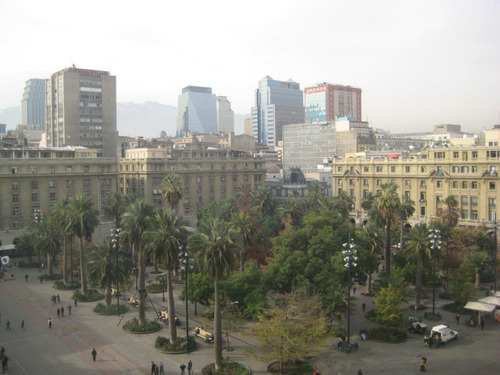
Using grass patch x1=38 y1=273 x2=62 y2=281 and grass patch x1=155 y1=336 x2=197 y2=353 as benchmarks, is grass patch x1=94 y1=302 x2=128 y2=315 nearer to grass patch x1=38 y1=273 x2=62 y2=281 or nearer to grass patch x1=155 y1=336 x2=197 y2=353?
grass patch x1=155 y1=336 x2=197 y2=353

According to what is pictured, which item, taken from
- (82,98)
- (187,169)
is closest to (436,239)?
(187,169)

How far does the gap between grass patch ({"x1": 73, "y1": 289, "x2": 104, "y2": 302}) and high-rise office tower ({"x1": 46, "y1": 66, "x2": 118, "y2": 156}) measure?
11051 cm

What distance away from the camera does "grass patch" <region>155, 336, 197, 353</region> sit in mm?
46469

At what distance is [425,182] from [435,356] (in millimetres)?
67230

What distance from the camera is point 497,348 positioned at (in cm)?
4659

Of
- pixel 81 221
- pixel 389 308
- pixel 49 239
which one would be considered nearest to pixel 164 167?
pixel 49 239

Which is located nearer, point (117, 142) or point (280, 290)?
point (280, 290)

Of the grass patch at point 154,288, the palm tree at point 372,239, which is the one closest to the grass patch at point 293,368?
the palm tree at point 372,239

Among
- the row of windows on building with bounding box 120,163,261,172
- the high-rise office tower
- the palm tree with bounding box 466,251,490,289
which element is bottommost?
the palm tree with bounding box 466,251,490,289

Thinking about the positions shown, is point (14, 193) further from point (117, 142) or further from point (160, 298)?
point (117, 142)

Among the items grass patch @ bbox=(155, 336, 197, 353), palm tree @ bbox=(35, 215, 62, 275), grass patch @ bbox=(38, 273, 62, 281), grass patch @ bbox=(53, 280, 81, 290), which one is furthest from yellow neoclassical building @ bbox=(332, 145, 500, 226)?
grass patch @ bbox=(38, 273, 62, 281)

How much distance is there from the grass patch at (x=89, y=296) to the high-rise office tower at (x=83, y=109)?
110508 mm

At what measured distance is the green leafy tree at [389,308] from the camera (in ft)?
162

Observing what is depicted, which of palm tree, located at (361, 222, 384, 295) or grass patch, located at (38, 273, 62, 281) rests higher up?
palm tree, located at (361, 222, 384, 295)
